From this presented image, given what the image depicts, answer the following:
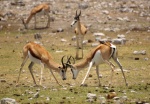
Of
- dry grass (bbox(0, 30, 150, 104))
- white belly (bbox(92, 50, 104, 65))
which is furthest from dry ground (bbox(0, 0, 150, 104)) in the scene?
white belly (bbox(92, 50, 104, 65))

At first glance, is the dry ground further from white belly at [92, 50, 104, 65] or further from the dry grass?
white belly at [92, 50, 104, 65]

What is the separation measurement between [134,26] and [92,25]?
1898 mm

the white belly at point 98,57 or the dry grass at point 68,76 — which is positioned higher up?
the white belly at point 98,57

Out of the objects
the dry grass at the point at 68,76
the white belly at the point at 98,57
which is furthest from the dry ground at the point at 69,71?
the white belly at the point at 98,57

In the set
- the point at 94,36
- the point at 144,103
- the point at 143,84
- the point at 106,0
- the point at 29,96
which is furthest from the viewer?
the point at 106,0

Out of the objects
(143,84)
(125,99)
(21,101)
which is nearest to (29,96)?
A: (21,101)

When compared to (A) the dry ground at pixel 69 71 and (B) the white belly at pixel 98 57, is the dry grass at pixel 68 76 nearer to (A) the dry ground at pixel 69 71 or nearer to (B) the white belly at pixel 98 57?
(A) the dry ground at pixel 69 71

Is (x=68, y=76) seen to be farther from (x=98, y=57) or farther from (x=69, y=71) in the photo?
(x=98, y=57)

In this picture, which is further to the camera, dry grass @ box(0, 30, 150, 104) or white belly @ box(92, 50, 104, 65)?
white belly @ box(92, 50, 104, 65)

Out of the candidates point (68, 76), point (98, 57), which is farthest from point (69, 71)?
point (98, 57)

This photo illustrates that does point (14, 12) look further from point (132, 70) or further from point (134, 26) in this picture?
point (132, 70)

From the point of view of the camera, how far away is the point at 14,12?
27672 mm

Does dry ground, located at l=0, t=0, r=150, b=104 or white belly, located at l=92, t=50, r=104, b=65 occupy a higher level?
white belly, located at l=92, t=50, r=104, b=65

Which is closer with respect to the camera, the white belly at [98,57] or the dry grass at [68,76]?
the dry grass at [68,76]
